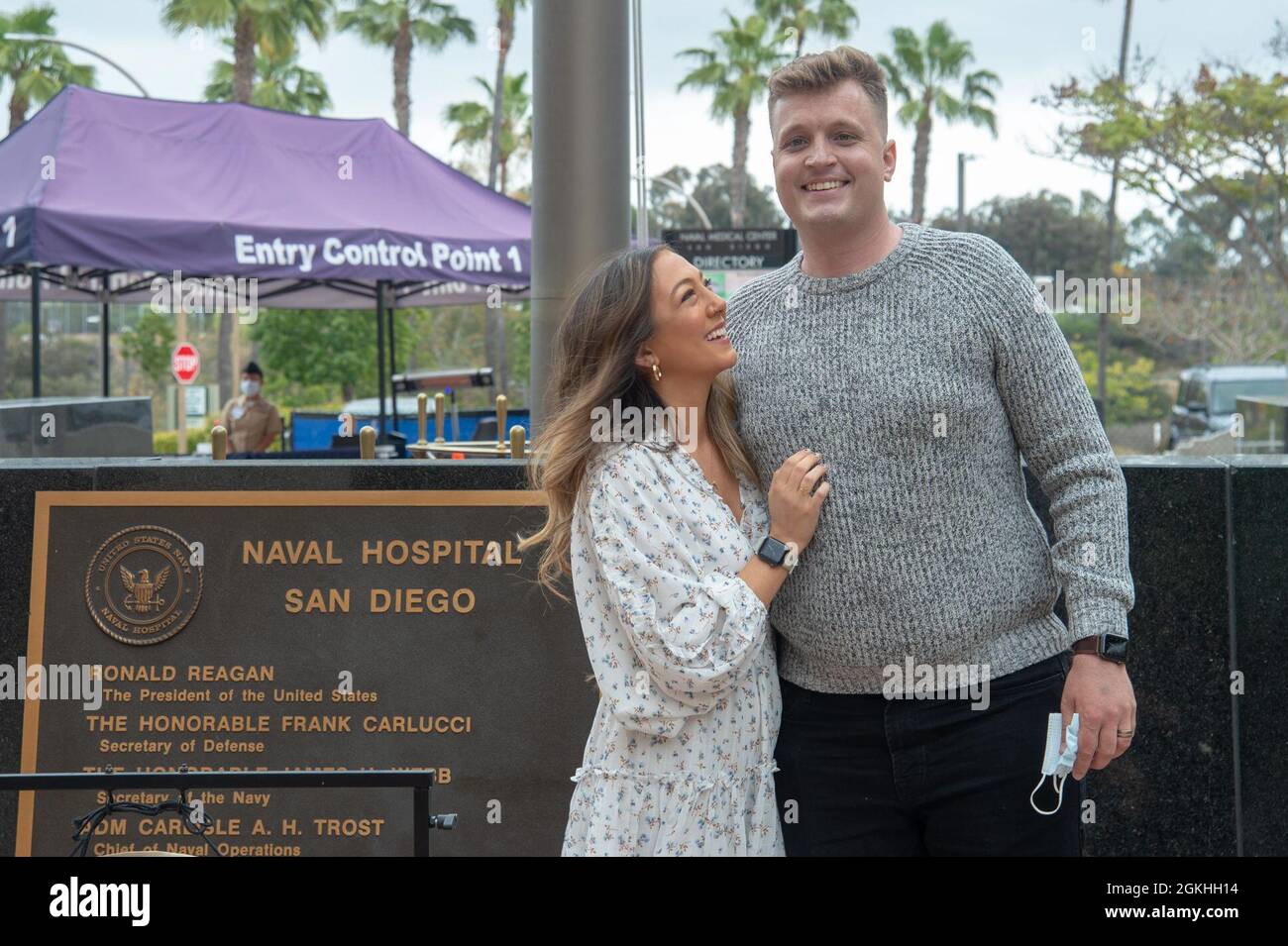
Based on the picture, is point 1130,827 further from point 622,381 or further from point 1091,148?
point 1091,148

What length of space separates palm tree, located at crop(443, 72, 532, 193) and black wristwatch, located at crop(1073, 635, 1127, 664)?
4391cm

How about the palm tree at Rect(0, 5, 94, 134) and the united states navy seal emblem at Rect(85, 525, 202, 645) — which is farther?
the palm tree at Rect(0, 5, 94, 134)

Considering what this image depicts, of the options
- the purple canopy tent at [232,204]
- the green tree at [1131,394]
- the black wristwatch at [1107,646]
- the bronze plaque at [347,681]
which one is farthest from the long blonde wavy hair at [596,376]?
the green tree at [1131,394]

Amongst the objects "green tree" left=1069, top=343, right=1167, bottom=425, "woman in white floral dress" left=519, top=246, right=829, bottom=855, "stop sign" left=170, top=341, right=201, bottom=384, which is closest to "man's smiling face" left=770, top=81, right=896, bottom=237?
"woman in white floral dress" left=519, top=246, right=829, bottom=855

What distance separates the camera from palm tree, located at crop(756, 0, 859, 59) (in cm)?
3844

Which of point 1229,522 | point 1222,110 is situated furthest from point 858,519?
point 1222,110

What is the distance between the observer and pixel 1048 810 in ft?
9.04

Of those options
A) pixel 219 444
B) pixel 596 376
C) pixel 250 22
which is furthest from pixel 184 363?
pixel 596 376

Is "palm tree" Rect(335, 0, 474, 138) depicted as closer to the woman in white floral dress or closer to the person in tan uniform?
the person in tan uniform

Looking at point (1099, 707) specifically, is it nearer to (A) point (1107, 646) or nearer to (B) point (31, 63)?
(A) point (1107, 646)

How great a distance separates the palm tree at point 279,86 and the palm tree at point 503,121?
6221 millimetres

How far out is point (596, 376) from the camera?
9.41 feet

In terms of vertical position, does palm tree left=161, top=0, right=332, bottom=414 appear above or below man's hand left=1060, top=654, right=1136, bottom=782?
above

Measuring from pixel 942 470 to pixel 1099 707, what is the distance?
51 cm
